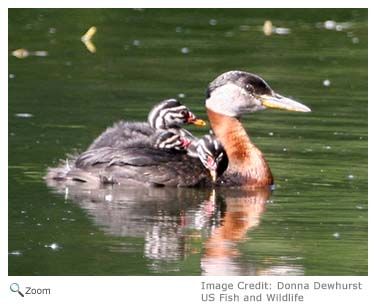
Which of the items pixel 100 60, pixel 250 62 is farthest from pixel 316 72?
pixel 100 60

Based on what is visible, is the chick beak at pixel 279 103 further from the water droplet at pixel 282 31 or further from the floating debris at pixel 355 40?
the water droplet at pixel 282 31

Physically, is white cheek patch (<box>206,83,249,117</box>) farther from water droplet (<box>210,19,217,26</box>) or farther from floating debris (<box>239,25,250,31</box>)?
water droplet (<box>210,19,217,26</box>)

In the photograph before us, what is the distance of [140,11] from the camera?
769 inches

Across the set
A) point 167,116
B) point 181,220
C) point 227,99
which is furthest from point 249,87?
point 181,220

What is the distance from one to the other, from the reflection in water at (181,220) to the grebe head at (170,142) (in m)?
0.36

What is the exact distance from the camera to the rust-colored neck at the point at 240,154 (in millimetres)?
11727

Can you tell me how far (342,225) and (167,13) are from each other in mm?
9926

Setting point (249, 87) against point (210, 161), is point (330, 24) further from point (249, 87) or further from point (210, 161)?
point (210, 161)

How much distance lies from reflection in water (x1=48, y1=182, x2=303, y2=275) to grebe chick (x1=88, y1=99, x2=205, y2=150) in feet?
1.79

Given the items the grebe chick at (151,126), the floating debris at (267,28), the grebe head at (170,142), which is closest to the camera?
the grebe head at (170,142)

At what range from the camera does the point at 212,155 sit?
456 inches

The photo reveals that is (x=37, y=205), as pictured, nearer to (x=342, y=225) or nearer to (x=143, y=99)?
(x=342, y=225)

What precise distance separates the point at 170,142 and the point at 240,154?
0.69 m
